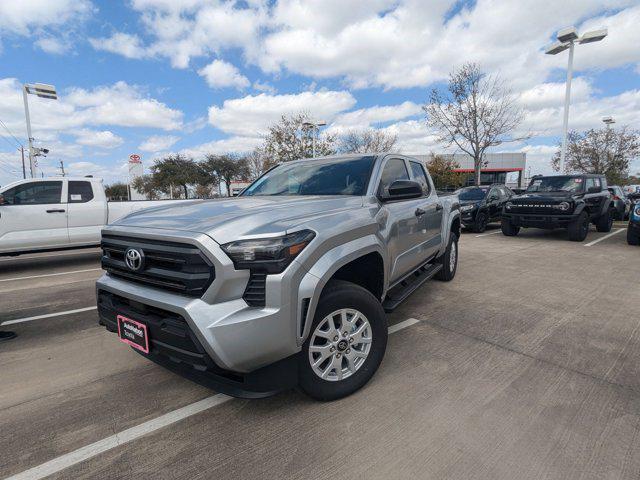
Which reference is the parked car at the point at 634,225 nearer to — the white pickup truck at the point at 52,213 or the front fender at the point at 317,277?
the front fender at the point at 317,277

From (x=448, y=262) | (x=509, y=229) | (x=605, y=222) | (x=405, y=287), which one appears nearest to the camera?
(x=405, y=287)

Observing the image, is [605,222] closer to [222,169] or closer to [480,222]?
[480,222]

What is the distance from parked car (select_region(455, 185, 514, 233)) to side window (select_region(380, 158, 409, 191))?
27.0 feet

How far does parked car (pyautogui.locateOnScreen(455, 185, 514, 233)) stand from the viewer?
12203 millimetres

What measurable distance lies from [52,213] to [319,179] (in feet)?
22.6

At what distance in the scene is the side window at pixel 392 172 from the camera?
11.4 feet

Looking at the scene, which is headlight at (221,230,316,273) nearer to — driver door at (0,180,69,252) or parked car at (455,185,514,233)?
driver door at (0,180,69,252)

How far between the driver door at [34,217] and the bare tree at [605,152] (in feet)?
108

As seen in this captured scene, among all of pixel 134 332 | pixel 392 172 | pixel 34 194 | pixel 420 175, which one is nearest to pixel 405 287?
pixel 392 172

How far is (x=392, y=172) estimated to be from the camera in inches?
149

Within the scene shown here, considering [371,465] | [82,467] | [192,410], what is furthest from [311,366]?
[82,467]

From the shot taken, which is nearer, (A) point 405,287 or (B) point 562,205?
(A) point 405,287

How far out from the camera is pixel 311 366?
238cm

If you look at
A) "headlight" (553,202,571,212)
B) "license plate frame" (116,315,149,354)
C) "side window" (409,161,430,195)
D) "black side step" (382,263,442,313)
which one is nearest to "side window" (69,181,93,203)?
"license plate frame" (116,315,149,354)
